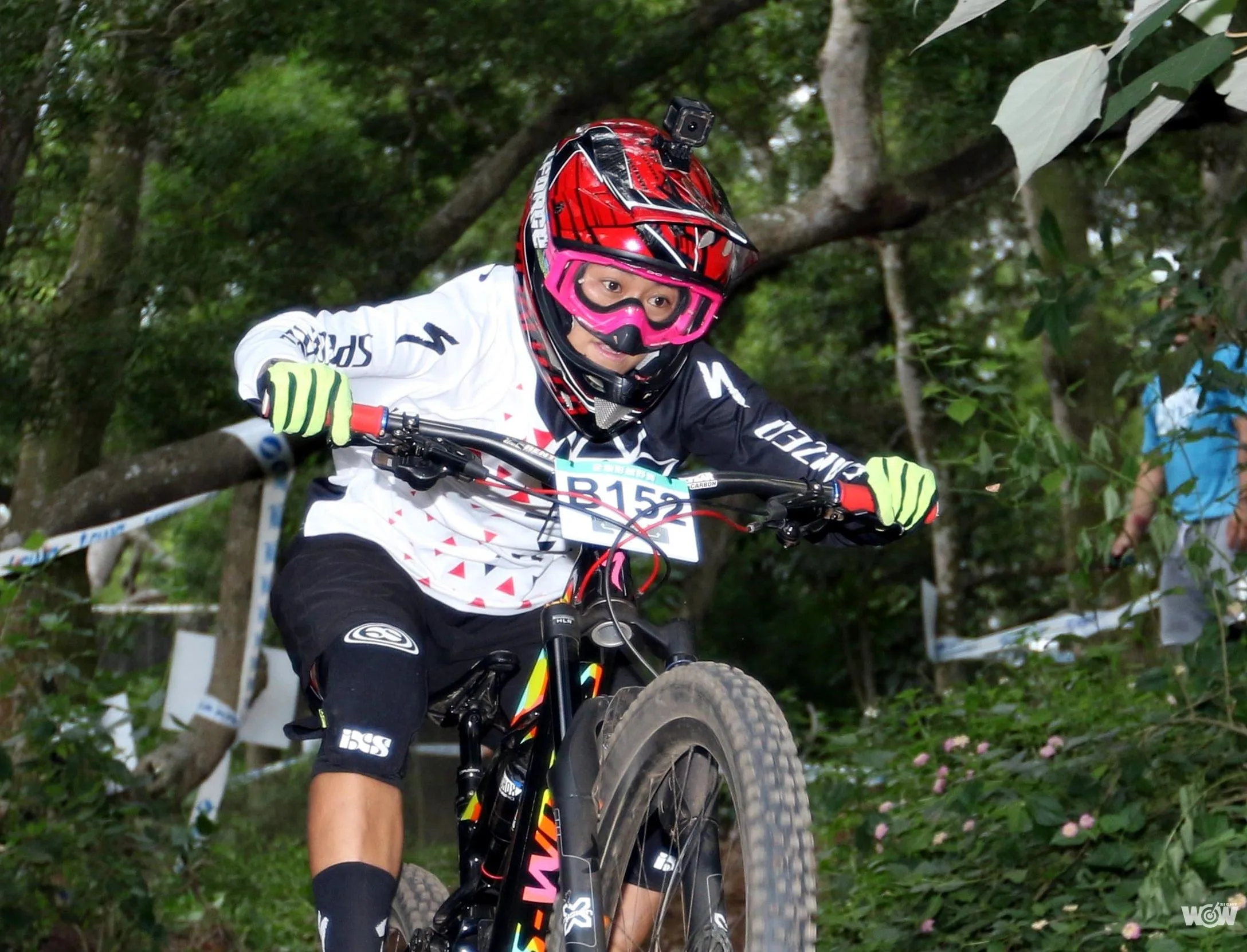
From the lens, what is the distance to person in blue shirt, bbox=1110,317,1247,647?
3.63 meters

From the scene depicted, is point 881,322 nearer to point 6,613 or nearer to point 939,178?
point 939,178

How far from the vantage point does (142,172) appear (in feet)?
20.8

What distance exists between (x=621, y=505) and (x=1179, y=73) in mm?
1141

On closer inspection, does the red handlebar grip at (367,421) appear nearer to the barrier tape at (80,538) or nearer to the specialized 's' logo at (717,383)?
the specialized 's' logo at (717,383)

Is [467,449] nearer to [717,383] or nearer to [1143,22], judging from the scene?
[717,383]

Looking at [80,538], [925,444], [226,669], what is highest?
[925,444]

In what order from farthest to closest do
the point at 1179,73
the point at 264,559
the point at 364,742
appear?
the point at 264,559 < the point at 364,742 < the point at 1179,73

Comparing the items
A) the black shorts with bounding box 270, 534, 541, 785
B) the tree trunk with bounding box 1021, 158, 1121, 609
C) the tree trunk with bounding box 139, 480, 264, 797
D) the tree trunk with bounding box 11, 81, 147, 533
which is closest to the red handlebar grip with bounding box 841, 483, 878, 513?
the black shorts with bounding box 270, 534, 541, 785

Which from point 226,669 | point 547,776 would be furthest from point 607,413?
point 226,669

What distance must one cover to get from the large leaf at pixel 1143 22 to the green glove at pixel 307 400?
1245 millimetres

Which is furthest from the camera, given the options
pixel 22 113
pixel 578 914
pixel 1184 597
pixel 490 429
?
pixel 1184 597

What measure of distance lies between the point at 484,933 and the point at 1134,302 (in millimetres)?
2486

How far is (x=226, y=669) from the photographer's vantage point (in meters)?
6.73

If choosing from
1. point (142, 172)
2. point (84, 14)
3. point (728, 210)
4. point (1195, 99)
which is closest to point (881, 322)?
point (1195, 99)
